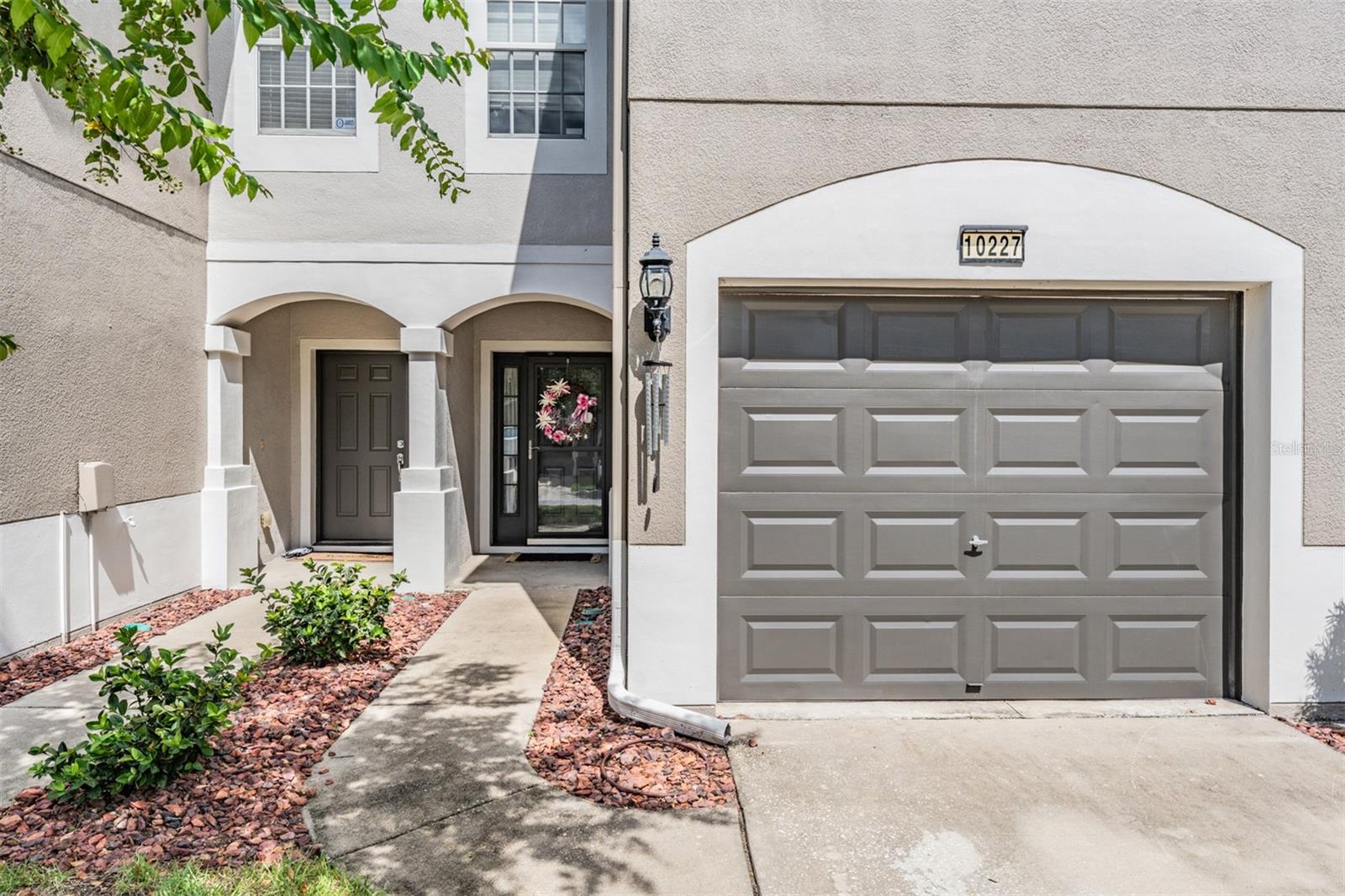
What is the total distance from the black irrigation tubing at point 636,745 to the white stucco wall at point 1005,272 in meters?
0.34

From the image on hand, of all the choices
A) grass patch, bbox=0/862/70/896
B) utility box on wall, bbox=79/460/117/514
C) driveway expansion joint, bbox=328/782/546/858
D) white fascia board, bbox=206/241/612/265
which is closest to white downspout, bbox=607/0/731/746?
driveway expansion joint, bbox=328/782/546/858

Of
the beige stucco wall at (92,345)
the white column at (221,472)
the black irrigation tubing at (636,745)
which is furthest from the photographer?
the white column at (221,472)

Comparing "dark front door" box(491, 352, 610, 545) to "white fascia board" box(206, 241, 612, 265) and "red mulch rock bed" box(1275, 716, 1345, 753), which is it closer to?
"white fascia board" box(206, 241, 612, 265)

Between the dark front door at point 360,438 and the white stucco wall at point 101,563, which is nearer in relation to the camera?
the white stucco wall at point 101,563

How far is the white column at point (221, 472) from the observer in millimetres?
6641

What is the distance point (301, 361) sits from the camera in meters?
7.99

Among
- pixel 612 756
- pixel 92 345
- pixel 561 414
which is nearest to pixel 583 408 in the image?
pixel 561 414

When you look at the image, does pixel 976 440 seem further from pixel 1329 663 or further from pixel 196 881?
pixel 196 881

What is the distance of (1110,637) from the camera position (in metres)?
4.16

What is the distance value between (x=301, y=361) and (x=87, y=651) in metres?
3.83

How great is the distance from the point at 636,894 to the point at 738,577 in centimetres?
184

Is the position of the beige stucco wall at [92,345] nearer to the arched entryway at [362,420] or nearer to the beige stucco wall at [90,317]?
the beige stucco wall at [90,317]

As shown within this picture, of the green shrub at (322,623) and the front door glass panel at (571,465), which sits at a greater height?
the front door glass panel at (571,465)

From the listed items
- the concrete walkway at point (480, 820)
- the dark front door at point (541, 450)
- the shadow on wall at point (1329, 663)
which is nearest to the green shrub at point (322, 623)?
the concrete walkway at point (480, 820)
